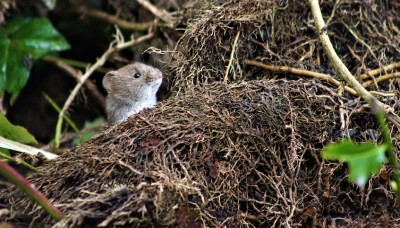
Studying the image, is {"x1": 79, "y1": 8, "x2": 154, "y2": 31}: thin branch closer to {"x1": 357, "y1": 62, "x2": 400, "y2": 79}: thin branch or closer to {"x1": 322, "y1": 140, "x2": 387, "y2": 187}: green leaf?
{"x1": 357, "y1": 62, "x2": 400, "y2": 79}: thin branch

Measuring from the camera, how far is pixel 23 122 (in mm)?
6684

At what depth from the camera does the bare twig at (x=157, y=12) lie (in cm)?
570

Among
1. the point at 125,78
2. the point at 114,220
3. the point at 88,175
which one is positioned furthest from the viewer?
the point at 125,78

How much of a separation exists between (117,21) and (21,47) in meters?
1.06

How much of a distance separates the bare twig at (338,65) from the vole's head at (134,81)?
1.26m

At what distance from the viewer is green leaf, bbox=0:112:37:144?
461 centimetres

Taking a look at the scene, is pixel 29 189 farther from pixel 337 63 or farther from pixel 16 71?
pixel 16 71

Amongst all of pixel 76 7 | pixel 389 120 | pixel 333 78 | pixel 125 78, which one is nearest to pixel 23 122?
pixel 76 7

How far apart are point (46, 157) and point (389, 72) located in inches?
97.6

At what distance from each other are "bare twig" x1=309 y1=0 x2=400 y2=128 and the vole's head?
49.5 inches

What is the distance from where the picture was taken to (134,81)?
535 centimetres

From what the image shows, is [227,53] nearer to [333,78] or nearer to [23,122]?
[333,78]

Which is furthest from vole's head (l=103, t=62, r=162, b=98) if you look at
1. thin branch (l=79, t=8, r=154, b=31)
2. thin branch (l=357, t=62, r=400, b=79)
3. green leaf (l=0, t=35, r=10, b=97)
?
thin branch (l=357, t=62, r=400, b=79)

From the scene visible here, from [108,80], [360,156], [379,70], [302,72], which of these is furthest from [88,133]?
[360,156]
